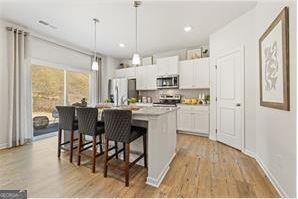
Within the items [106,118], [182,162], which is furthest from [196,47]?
[106,118]

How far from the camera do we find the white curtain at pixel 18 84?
131 inches

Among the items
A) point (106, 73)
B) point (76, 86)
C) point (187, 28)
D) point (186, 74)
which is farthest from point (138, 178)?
point (106, 73)

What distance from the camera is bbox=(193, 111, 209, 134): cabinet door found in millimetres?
4264

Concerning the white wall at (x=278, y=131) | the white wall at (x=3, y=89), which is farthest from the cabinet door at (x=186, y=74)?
the white wall at (x=3, y=89)

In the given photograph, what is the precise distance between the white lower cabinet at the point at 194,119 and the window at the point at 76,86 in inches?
135

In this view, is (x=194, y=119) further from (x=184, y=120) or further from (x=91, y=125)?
(x=91, y=125)

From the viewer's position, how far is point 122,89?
222 inches

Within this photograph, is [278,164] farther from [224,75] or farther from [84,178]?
[84,178]

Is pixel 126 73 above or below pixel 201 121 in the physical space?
above

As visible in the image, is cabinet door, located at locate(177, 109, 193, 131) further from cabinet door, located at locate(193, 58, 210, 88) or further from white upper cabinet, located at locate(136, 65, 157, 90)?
white upper cabinet, located at locate(136, 65, 157, 90)

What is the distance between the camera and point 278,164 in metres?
1.90

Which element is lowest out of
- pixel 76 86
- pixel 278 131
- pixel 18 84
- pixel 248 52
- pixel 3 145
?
pixel 3 145

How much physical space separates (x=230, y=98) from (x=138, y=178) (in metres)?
2.62

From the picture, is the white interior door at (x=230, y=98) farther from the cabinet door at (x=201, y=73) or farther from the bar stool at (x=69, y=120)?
the bar stool at (x=69, y=120)
